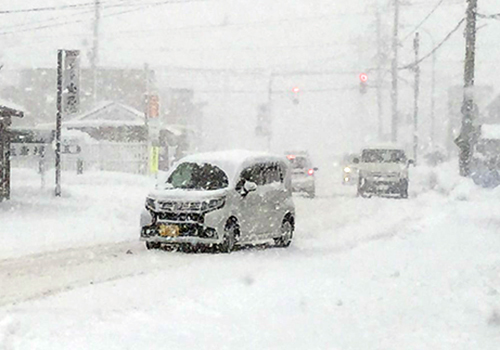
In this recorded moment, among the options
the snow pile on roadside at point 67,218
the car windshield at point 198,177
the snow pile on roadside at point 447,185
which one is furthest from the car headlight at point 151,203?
the snow pile on roadside at point 447,185

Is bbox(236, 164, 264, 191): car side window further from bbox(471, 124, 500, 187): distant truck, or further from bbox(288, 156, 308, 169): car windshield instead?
bbox(471, 124, 500, 187): distant truck

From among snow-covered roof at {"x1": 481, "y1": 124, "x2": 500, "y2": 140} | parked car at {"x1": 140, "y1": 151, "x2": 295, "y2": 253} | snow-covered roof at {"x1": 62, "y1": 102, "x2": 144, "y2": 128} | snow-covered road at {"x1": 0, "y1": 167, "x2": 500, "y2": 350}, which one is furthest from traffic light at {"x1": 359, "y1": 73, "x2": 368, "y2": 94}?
parked car at {"x1": 140, "y1": 151, "x2": 295, "y2": 253}

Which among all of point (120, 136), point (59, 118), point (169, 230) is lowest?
point (169, 230)

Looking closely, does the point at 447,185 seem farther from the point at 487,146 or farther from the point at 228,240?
the point at 487,146

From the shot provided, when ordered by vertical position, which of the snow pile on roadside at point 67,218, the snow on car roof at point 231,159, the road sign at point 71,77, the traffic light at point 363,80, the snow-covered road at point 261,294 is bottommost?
the snow pile on roadside at point 67,218

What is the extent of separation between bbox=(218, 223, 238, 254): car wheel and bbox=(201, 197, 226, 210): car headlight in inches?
17.1

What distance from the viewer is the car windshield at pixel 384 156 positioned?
35375 mm

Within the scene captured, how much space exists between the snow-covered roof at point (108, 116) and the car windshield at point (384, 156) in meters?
22.7

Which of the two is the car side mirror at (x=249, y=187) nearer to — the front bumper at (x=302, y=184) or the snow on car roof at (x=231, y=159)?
the snow on car roof at (x=231, y=159)

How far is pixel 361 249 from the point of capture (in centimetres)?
1602

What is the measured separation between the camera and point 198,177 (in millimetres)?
16141

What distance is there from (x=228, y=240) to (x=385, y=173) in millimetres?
20299

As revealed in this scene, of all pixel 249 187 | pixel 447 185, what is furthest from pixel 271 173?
pixel 447 185

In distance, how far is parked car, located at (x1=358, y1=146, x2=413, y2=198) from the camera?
113 feet
